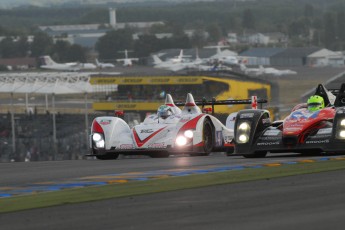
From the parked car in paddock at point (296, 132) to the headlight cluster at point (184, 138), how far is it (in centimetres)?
239

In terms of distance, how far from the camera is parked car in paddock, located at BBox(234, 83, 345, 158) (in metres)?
19.3

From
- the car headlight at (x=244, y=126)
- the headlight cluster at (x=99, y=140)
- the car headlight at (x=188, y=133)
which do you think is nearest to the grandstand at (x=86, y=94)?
the headlight cluster at (x=99, y=140)

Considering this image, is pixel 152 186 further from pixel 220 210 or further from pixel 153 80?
pixel 153 80

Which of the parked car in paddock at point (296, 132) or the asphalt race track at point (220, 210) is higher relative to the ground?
the parked car in paddock at point (296, 132)

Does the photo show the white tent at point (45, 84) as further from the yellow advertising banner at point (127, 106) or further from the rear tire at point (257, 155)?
the rear tire at point (257, 155)

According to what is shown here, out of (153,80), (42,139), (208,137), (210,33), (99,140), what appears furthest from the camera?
(210,33)

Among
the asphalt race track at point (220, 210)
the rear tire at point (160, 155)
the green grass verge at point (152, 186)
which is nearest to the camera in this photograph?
the asphalt race track at point (220, 210)

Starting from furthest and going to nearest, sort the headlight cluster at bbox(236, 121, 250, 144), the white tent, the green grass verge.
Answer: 1. the white tent
2. the headlight cluster at bbox(236, 121, 250, 144)
3. the green grass verge

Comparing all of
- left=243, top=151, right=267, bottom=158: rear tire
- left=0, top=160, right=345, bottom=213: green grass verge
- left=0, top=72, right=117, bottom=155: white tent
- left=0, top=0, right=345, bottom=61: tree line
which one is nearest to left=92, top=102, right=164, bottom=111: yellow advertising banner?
left=0, top=72, right=117, bottom=155: white tent

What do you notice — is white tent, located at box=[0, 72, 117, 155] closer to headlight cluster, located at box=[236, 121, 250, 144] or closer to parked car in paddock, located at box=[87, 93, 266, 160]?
parked car in paddock, located at box=[87, 93, 266, 160]

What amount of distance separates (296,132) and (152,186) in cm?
573

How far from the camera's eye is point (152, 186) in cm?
1460

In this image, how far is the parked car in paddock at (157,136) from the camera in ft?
75.2

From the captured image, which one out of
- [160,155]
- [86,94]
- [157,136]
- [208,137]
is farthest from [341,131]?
[86,94]
